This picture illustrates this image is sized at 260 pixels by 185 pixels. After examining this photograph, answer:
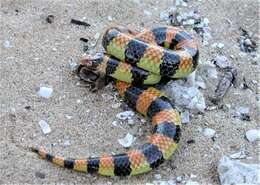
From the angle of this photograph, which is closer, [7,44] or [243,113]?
[243,113]

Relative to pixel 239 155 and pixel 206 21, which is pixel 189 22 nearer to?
pixel 206 21

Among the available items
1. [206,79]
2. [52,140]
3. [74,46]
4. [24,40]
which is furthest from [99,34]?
[52,140]

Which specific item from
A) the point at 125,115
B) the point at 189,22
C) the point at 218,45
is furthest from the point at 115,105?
the point at 189,22

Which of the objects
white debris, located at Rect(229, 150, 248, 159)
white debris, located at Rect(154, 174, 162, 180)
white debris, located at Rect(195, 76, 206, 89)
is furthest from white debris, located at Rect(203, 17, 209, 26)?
white debris, located at Rect(154, 174, 162, 180)

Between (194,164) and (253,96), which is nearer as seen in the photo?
(194,164)

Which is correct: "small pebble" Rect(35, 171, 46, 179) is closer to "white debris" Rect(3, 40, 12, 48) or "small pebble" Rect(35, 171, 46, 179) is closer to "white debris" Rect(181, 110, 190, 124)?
"white debris" Rect(181, 110, 190, 124)

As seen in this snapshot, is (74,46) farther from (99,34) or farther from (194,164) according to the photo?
(194,164)
